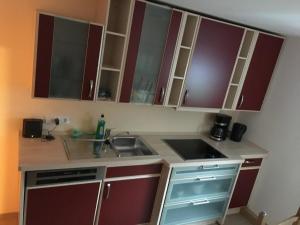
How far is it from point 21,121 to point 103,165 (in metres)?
0.86

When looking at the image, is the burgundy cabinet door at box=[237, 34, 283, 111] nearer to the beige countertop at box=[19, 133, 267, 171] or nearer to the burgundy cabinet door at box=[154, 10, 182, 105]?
the beige countertop at box=[19, 133, 267, 171]

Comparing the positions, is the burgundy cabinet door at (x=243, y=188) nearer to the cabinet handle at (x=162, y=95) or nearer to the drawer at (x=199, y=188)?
the drawer at (x=199, y=188)

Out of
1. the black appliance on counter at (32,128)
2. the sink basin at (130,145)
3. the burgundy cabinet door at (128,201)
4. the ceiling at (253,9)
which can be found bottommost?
the burgundy cabinet door at (128,201)

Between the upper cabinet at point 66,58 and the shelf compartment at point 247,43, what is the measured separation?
63.9 inches

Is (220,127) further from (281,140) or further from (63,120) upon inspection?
(63,120)

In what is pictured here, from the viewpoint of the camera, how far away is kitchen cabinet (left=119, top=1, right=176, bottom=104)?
2.28 meters

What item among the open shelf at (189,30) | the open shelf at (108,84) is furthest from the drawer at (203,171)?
the open shelf at (189,30)

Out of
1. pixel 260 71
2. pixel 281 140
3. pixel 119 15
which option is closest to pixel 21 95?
pixel 119 15

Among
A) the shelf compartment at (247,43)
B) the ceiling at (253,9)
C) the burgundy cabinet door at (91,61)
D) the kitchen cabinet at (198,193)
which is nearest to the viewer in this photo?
the ceiling at (253,9)

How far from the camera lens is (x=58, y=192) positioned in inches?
83.6

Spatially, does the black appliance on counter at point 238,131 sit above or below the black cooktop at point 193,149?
above

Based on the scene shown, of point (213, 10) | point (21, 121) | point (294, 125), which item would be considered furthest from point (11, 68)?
point (294, 125)

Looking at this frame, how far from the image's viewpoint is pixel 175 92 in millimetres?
2734

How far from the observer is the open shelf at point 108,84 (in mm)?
2410
